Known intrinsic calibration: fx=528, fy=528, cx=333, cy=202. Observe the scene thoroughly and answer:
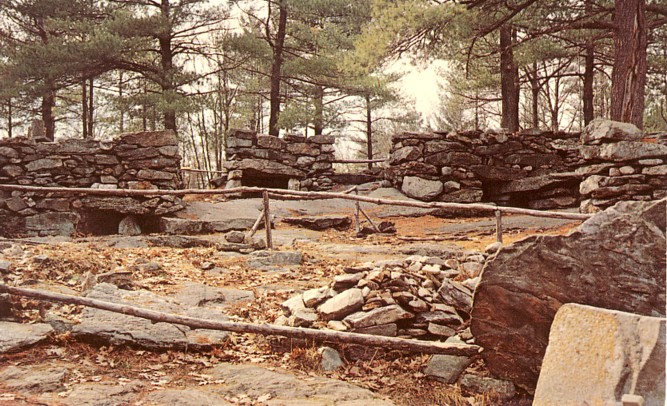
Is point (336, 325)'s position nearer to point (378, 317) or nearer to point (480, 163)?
point (378, 317)

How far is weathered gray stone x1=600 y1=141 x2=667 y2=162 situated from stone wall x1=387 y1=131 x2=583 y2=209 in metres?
3.81

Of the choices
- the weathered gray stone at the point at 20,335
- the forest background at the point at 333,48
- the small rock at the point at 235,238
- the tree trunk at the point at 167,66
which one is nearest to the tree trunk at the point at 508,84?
the forest background at the point at 333,48

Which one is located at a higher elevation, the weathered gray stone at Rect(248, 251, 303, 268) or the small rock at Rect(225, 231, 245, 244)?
the small rock at Rect(225, 231, 245, 244)

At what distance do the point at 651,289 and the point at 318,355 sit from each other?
235 centimetres

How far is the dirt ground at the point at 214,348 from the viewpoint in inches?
143

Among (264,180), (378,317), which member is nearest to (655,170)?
(378,317)

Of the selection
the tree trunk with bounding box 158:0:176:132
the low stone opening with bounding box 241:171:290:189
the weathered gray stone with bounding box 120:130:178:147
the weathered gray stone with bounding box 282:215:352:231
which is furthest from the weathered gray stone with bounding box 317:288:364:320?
the tree trunk with bounding box 158:0:176:132

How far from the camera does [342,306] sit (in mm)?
4578

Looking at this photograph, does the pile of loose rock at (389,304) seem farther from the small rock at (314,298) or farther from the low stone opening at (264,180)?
the low stone opening at (264,180)

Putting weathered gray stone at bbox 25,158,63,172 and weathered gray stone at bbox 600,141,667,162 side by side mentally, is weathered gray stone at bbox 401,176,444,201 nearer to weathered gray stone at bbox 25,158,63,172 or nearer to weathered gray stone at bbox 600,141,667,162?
weathered gray stone at bbox 600,141,667,162

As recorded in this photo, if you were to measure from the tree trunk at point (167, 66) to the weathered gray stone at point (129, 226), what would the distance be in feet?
15.3

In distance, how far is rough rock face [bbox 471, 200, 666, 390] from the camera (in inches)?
128

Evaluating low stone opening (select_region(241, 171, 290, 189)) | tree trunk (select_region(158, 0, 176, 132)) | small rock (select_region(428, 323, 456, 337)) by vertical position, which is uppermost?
tree trunk (select_region(158, 0, 176, 132))

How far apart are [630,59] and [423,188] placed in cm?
485
